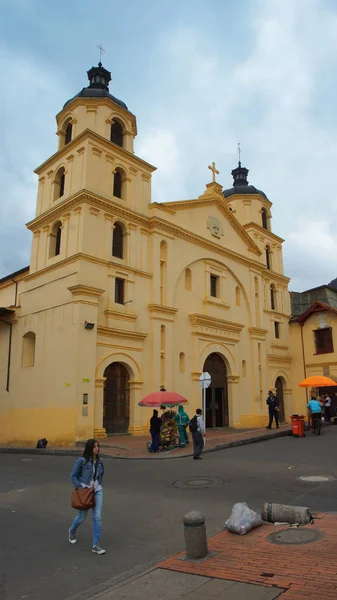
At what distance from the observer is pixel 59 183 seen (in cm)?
2497

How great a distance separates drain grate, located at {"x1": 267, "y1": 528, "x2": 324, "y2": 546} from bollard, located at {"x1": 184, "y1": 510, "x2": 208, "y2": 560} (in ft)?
3.95

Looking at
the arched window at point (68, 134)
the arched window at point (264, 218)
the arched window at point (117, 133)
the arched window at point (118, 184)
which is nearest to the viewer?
the arched window at point (118, 184)

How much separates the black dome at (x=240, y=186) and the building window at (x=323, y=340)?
36.5ft

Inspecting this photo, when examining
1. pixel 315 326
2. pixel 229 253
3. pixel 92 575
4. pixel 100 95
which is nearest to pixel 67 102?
pixel 100 95

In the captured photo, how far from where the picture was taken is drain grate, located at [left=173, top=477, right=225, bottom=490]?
1079 centimetres

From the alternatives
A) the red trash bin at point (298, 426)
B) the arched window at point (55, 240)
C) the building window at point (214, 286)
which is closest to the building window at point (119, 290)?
the arched window at point (55, 240)

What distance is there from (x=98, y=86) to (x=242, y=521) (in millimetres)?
24938

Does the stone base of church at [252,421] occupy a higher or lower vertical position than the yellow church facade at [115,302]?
lower

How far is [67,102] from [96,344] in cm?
1386

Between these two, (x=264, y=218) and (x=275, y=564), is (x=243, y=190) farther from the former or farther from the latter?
(x=275, y=564)

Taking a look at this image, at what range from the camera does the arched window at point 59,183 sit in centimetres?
2475

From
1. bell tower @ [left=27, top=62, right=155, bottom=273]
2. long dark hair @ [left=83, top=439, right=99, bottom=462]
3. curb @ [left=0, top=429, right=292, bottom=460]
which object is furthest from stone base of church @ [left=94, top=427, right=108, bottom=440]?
long dark hair @ [left=83, top=439, right=99, bottom=462]

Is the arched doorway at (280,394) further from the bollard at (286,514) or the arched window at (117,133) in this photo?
the bollard at (286,514)

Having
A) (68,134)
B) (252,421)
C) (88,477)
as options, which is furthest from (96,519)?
→ (68,134)
